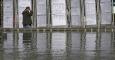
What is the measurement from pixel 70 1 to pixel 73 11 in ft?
2.42

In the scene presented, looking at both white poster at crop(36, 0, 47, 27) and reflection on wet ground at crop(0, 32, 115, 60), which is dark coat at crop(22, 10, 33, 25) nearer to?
white poster at crop(36, 0, 47, 27)

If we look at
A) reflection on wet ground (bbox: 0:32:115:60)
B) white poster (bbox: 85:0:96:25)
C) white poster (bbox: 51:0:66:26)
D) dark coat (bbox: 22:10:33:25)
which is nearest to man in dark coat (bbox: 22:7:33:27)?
dark coat (bbox: 22:10:33:25)

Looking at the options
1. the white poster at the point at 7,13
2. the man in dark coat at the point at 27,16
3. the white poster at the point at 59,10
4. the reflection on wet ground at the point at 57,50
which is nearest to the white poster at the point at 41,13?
the white poster at the point at 59,10

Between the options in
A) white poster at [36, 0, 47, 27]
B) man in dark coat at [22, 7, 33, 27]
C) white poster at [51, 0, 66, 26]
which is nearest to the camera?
man in dark coat at [22, 7, 33, 27]

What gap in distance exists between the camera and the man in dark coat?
26.3 m

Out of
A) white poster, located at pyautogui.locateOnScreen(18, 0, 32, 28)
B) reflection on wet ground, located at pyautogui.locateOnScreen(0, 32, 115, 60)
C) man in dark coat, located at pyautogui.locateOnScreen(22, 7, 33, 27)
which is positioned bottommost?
reflection on wet ground, located at pyautogui.locateOnScreen(0, 32, 115, 60)

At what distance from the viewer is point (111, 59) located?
29.4 ft

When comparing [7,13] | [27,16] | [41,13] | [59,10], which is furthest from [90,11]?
[7,13]

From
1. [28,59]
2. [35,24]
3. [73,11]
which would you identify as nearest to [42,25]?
[35,24]

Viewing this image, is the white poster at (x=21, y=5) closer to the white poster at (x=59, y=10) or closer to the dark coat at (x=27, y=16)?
the dark coat at (x=27, y=16)

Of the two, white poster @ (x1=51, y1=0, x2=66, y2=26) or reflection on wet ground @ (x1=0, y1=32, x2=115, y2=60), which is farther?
white poster @ (x1=51, y1=0, x2=66, y2=26)

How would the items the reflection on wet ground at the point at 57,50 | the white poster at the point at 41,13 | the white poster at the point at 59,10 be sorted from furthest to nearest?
the white poster at the point at 41,13 → the white poster at the point at 59,10 → the reflection on wet ground at the point at 57,50

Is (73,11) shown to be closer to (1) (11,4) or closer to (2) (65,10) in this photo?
(2) (65,10)

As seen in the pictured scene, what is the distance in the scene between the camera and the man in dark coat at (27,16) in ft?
86.4
